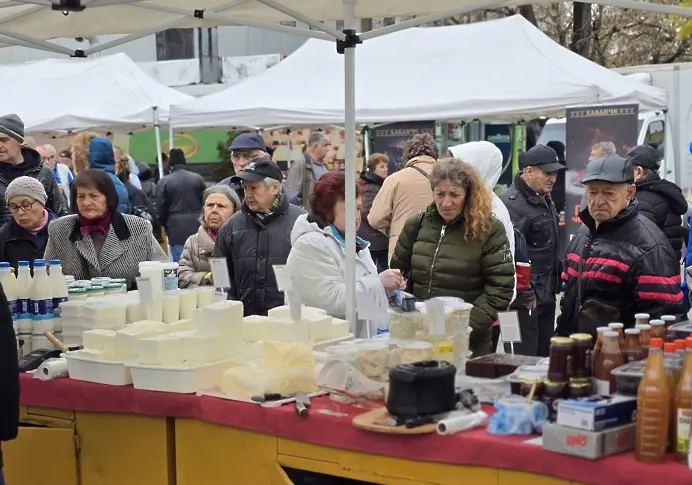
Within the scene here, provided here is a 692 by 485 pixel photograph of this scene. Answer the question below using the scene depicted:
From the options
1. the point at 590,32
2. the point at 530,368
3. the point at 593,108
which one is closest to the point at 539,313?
the point at 530,368

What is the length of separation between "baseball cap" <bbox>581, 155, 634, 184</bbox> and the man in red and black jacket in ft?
7.77

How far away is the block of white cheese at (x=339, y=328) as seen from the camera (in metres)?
4.05

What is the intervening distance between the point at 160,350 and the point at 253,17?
73.9 inches

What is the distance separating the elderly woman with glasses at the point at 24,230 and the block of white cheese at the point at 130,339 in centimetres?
175

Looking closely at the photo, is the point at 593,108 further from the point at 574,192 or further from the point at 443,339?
the point at 443,339

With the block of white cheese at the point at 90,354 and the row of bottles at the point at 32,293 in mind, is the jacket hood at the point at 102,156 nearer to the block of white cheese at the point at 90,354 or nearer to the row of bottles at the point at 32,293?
the row of bottles at the point at 32,293

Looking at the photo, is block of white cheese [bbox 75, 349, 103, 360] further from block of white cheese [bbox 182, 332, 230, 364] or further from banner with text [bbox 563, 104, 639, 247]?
banner with text [bbox 563, 104, 639, 247]

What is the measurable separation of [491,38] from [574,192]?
6.06ft

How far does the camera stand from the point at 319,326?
3.96 m

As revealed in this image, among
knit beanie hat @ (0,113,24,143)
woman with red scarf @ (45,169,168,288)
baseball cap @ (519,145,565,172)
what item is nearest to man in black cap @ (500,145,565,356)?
baseball cap @ (519,145,565,172)

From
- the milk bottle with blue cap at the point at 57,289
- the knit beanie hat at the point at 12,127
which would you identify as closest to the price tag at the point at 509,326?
the milk bottle with blue cap at the point at 57,289

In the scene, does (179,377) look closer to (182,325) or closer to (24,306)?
(182,325)

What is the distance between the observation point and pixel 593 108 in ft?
32.1

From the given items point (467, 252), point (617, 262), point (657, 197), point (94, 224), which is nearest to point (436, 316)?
point (617, 262)
